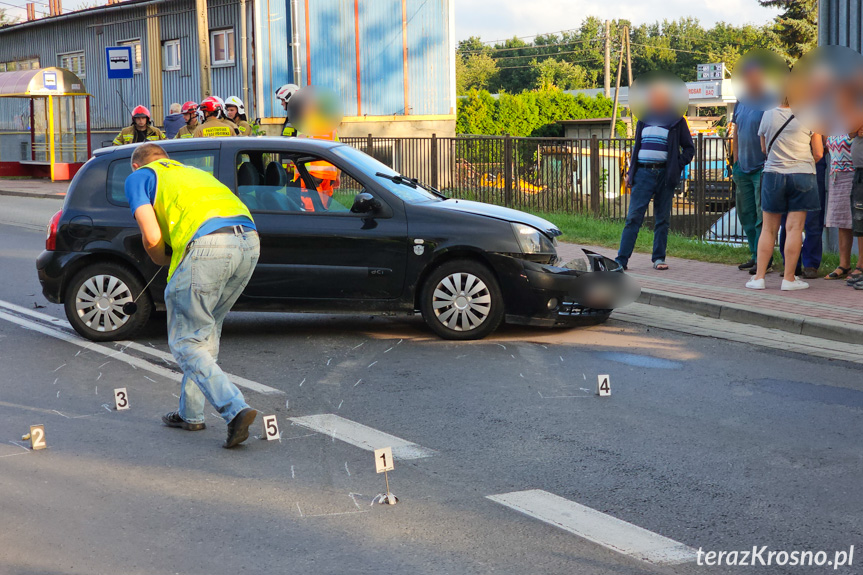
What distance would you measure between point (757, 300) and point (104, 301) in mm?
5564

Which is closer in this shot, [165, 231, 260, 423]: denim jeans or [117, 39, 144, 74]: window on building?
[165, 231, 260, 423]: denim jeans

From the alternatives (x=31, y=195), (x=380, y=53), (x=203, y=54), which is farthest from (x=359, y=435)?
(x=380, y=53)

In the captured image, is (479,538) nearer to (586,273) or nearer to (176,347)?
(176,347)

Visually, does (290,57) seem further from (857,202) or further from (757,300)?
(757,300)

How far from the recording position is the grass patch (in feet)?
38.4

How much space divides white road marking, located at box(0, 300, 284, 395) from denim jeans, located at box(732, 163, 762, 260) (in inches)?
240

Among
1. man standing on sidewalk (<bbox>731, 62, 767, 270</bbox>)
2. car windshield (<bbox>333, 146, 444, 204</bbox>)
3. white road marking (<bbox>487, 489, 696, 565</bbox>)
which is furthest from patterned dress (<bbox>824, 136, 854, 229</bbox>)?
white road marking (<bbox>487, 489, 696, 565</bbox>)

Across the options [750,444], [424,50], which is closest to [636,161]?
[750,444]

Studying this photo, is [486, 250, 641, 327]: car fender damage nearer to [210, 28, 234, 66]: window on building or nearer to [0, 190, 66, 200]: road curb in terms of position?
[0, 190, 66, 200]: road curb

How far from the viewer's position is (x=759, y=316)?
867cm

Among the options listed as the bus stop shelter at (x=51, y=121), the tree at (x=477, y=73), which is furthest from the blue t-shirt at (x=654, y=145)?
the tree at (x=477, y=73)

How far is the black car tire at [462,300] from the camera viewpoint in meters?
8.00

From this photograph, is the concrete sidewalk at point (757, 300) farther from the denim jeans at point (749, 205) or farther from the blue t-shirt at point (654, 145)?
the blue t-shirt at point (654, 145)

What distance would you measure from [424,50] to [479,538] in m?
27.6
